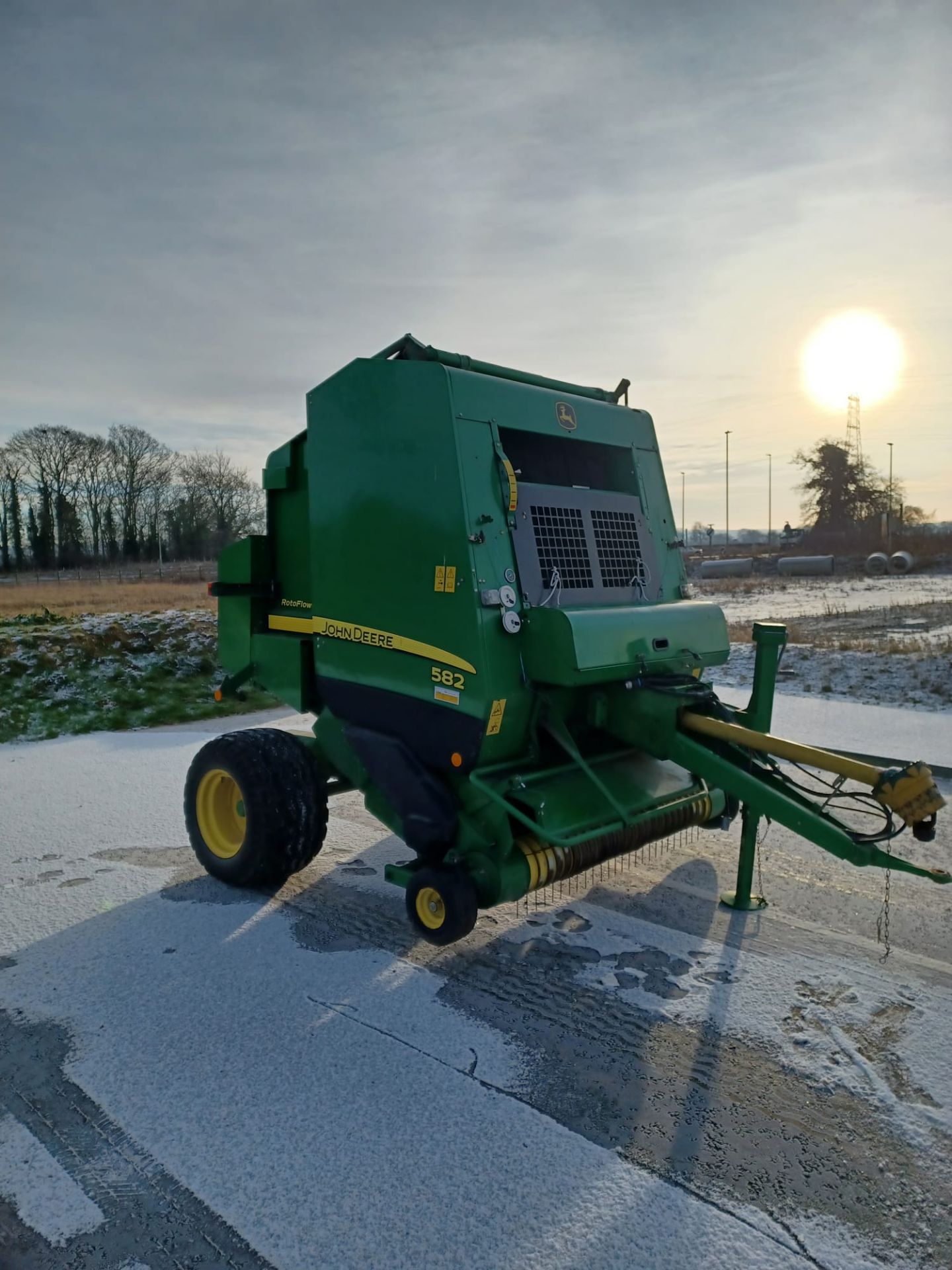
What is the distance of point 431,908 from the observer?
12.5 ft

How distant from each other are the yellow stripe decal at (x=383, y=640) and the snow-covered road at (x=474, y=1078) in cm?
138

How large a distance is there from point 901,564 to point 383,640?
36.9 m

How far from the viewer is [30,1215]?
2.50 m

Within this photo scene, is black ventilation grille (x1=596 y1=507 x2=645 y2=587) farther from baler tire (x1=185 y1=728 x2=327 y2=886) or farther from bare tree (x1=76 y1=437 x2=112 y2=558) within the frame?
bare tree (x1=76 y1=437 x2=112 y2=558)

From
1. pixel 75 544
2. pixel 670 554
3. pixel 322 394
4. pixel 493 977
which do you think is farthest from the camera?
pixel 75 544

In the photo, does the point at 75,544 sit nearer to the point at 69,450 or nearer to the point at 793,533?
the point at 69,450

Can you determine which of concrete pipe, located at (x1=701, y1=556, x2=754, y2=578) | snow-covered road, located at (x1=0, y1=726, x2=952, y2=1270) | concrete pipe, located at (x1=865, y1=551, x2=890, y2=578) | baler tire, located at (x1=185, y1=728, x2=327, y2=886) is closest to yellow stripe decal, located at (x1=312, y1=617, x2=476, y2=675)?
baler tire, located at (x1=185, y1=728, x2=327, y2=886)

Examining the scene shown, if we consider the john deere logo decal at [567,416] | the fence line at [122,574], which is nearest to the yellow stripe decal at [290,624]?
the john deere logo decal at [567,416]

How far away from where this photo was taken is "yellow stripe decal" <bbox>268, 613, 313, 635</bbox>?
4.89 metres

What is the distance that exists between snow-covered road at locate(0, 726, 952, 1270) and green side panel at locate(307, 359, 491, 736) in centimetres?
130

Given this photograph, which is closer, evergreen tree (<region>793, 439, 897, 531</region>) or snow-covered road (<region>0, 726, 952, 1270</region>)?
snow-covered road (<region>0, 726, 952, 1270</region>)

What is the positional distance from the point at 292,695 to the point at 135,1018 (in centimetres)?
191

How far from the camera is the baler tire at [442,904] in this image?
369 centimetres

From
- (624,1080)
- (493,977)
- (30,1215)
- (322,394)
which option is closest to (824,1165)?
(624,1080)
